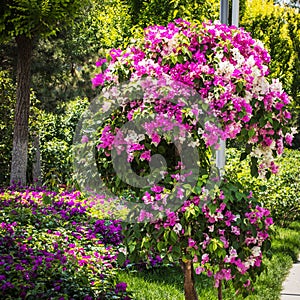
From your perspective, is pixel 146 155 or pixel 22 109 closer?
pixel 146 155

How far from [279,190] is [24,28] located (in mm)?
4095

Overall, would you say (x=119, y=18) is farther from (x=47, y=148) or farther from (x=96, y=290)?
(x=96, y=290)

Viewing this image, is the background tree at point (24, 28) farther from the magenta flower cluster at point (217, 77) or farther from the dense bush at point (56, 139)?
the magenta flower cluster at point (217, 77)

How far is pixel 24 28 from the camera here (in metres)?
7.97

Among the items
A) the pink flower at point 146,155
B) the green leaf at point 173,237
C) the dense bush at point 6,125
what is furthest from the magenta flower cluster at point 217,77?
the dense bush at point 6,125

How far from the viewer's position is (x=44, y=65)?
1162cm

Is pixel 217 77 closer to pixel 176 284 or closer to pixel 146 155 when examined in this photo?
pixel 146 155

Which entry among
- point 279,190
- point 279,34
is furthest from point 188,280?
point 279,34

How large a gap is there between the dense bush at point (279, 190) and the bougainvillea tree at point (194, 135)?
3510mm

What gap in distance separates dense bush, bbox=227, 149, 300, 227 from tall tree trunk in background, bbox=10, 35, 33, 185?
305cm

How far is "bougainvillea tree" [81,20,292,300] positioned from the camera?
10.6 ft

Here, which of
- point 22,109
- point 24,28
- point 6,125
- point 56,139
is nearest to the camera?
point 24,28

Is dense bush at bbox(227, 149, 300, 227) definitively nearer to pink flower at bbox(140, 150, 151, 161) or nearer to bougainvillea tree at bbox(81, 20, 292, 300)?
bougainvillea tree at bbox(81, 20, 292, 300)

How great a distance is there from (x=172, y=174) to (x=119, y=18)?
808 centimetres
